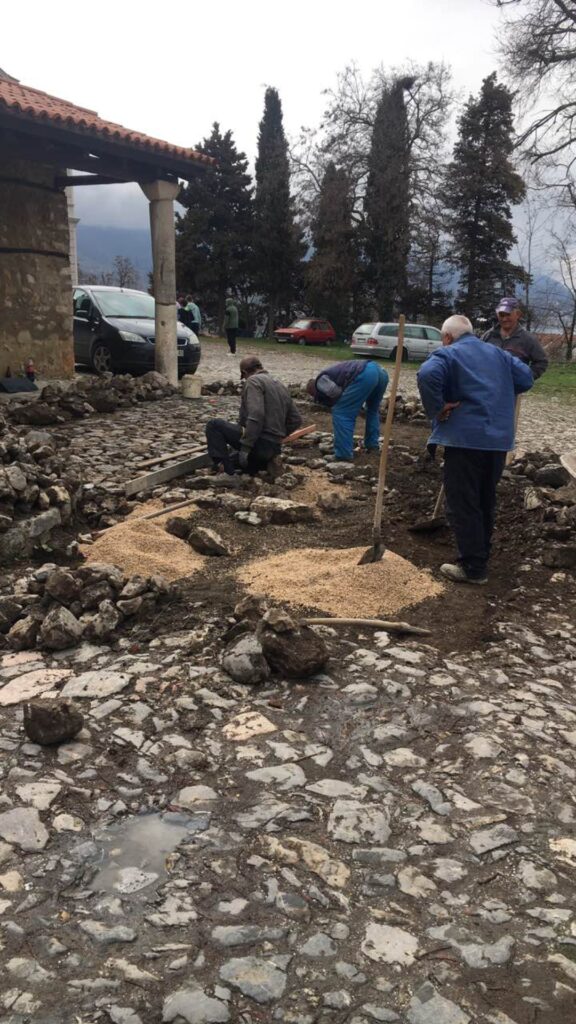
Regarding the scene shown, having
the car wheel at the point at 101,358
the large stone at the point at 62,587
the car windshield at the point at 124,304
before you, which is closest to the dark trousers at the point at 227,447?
the large stone at the point at 62,587

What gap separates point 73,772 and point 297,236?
42.1m

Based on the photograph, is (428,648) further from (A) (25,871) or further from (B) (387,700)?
(A) (25,871)

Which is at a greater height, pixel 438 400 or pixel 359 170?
pixel 359 170

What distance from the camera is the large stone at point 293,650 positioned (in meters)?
3.57

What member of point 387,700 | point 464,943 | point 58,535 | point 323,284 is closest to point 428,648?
point 387,700

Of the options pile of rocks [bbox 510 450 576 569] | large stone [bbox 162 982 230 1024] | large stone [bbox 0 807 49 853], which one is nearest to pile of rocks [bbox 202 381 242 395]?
pile of rocks [bbox 510 450 576 569]

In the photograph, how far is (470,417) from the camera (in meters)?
4.66

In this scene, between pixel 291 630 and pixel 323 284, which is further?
pixel 323 284

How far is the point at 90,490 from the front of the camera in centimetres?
671

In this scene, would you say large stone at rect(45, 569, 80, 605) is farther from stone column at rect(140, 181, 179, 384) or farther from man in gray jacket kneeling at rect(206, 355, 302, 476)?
stone column at rect(140, 181, 179, 384)

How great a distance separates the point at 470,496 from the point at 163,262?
32.1 feet

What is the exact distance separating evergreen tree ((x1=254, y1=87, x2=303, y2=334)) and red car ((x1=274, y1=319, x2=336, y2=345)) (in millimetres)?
8030

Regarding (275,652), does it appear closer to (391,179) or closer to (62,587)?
(62,587)

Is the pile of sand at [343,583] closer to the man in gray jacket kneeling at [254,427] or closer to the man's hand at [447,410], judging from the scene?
the man's hand at [447,410]
